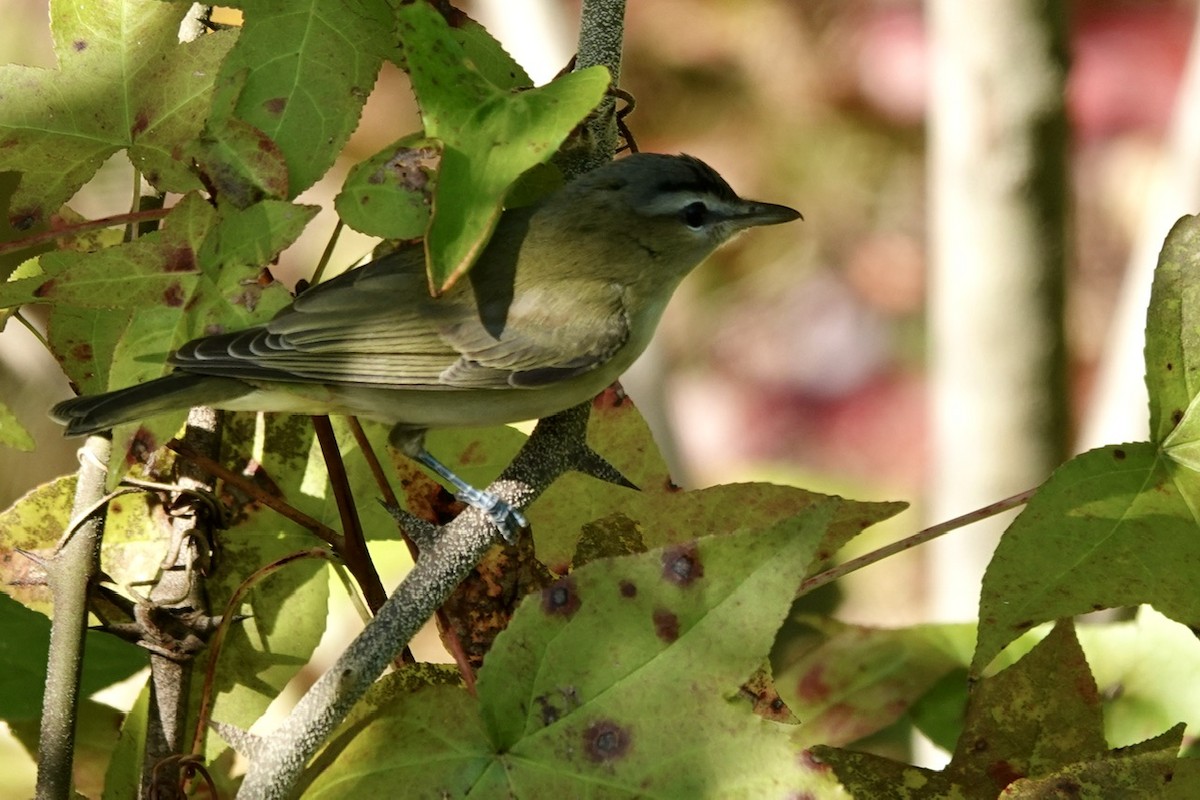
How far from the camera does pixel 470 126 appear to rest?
4.00ft

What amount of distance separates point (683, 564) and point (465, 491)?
464mm

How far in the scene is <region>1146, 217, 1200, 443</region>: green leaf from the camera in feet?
4.75

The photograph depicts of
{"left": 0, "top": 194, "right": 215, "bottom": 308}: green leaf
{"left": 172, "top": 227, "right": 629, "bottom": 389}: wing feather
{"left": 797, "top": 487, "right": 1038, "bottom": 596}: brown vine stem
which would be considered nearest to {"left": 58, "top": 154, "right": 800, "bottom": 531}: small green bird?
{"left": 172, "top": 227, "right": 629, "bottom": 389}: wing feather

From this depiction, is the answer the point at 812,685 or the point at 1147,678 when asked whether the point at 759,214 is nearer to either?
the point at 812,685

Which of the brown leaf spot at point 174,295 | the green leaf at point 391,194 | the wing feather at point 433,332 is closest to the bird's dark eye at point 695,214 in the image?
the wing feather at point 433,332

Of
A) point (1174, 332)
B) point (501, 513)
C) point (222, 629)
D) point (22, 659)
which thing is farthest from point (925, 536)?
point (22, 659)

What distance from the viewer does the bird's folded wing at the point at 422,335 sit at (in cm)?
196

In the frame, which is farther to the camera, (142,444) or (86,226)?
(86,226)

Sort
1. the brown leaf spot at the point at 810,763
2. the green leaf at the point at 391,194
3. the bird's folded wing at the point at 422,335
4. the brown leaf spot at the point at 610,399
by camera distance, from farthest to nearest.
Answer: the bird's folded wing at the point at 422,335, the brown leaf spot at the point at 610,399, the green leaf at the point at 391,194, the brown leaf spot at the point at 810,763

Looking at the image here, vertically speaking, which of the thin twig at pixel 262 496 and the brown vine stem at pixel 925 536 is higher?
the thin twig at pixel 262 496

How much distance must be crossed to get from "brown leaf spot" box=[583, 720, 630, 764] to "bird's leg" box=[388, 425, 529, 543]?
0.21m

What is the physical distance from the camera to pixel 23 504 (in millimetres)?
1553

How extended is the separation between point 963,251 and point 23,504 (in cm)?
202

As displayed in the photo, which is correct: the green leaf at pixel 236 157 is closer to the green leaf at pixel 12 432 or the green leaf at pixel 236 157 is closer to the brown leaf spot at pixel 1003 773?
the green leaf at pixel 12 432
